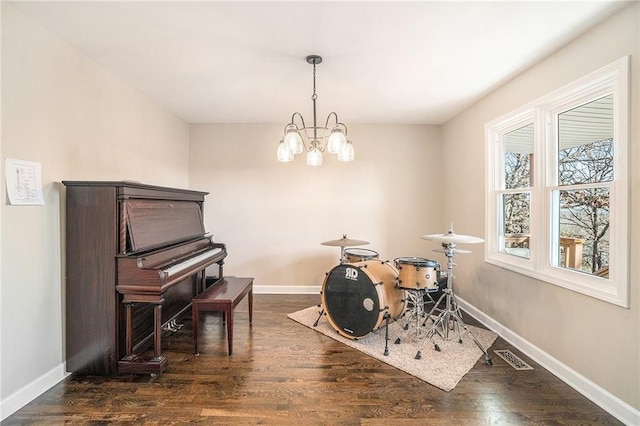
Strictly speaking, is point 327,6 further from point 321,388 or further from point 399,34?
point 321,388

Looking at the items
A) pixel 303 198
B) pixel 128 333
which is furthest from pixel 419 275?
pixel 128 333

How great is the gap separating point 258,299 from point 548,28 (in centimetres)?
392

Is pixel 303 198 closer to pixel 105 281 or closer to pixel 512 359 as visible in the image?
pixel 105 281

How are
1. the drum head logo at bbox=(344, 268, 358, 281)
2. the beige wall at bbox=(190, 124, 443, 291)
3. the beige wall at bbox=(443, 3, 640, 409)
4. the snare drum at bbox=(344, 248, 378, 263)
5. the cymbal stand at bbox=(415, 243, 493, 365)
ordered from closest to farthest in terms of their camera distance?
the beige wall at bbox=(443, 3, 640, 409), the cymbal stand at bbox=(415, 243, 493, 365), the drum head logo at bbox=(344, 268, 358, 281), the snare drum at bbox=(344, 248, 378, 263), the beige wall at bbox=(190, 124, 443, 291)

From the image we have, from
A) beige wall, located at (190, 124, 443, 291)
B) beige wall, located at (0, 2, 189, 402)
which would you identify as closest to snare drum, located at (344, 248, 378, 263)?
beige wall, located at (190, 124, 443, 291)

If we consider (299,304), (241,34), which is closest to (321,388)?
(299,304)

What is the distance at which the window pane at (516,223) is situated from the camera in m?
2.61

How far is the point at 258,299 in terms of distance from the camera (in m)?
3.80

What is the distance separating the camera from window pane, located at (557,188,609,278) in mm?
1890

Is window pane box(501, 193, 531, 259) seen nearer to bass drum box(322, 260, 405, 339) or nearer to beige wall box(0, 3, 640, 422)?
beige wall box(0, 3, 640, 422)

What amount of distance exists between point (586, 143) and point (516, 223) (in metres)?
0.95

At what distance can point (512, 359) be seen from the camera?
7.55 ft

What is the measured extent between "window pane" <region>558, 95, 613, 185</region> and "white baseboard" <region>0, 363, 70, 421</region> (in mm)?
4017

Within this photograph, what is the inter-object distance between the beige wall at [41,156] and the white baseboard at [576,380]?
12.0ft
